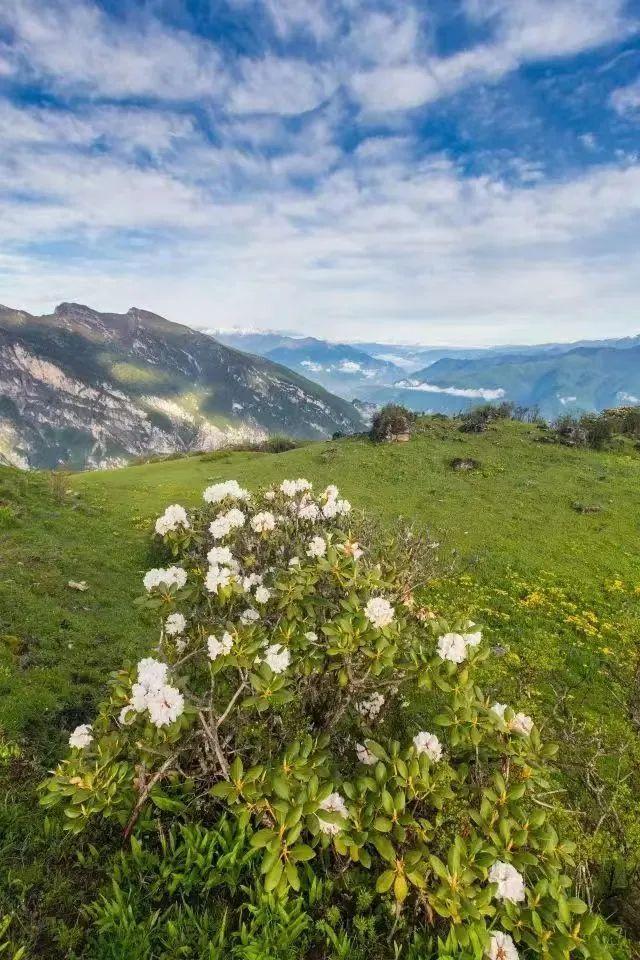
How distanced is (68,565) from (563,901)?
16.7m

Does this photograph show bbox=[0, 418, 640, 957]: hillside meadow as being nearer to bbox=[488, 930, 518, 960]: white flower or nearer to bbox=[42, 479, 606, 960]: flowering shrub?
bbox=[42, 479, 606, 960]: flowering shrub

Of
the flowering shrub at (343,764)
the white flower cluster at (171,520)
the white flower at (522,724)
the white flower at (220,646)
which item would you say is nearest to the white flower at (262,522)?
the flowering shrub at (343,764)

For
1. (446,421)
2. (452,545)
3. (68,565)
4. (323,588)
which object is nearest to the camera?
(323,588)

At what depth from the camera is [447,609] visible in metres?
15.2

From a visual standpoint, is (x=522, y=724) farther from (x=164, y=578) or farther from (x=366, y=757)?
(x=164, y=578)

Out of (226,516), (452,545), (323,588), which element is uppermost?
(226,516)

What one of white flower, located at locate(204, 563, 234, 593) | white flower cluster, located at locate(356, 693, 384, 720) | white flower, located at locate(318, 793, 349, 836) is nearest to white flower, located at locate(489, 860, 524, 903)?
white flower, located at locate(318, 793, 349, 836)

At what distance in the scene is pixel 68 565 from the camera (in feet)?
53.5

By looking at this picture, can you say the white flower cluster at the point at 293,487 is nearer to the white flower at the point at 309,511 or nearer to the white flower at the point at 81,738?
the white flower at the point at 309,511

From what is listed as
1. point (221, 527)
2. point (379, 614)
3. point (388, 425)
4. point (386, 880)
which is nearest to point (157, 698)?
point (379, 614)

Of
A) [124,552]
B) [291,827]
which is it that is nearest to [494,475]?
[124,552]

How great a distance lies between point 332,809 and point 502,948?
1.63 m

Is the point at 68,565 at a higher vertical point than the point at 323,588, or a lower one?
lower

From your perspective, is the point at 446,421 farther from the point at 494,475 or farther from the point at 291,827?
the point at 291,827
